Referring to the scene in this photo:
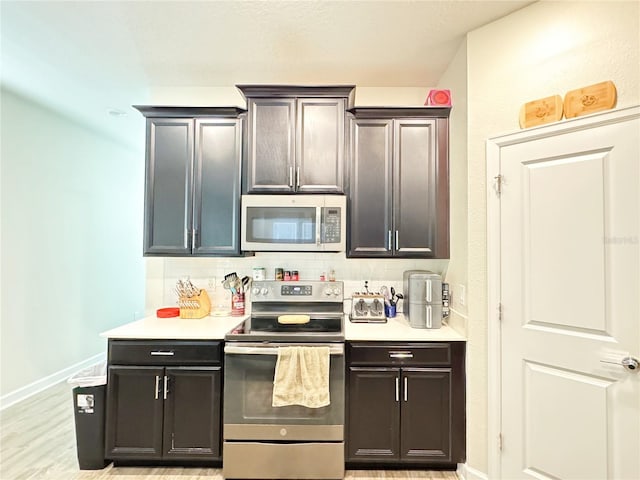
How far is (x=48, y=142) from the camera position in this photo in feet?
11.3

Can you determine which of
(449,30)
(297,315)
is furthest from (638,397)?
(449,30)

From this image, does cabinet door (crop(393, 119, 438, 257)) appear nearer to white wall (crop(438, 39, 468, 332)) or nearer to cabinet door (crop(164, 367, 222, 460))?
white wall (crop(438, 39, 468, 332))

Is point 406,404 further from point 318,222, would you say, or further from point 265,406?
point 318,222

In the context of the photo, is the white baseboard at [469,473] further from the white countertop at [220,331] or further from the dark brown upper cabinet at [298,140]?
the dark brown upper cabinet at [298,140]

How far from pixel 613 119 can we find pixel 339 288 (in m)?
Answer: 1.90

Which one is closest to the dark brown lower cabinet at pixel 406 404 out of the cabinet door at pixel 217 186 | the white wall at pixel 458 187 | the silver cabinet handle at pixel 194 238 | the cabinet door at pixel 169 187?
the white wall at pixel 458 187

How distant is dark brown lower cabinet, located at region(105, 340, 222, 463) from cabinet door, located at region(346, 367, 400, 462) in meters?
0.90

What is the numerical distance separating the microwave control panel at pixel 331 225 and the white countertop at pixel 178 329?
971 millimetres

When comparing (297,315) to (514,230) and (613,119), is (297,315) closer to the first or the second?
(514,230)

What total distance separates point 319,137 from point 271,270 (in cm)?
120

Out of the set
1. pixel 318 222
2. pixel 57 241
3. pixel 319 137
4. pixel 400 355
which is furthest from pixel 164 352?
pixel 57 241

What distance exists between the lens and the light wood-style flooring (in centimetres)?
214

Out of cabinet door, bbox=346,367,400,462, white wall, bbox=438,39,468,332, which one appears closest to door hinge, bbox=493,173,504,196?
white wall, bbox=438,39,468,332

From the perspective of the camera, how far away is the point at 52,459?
7.57 ft
